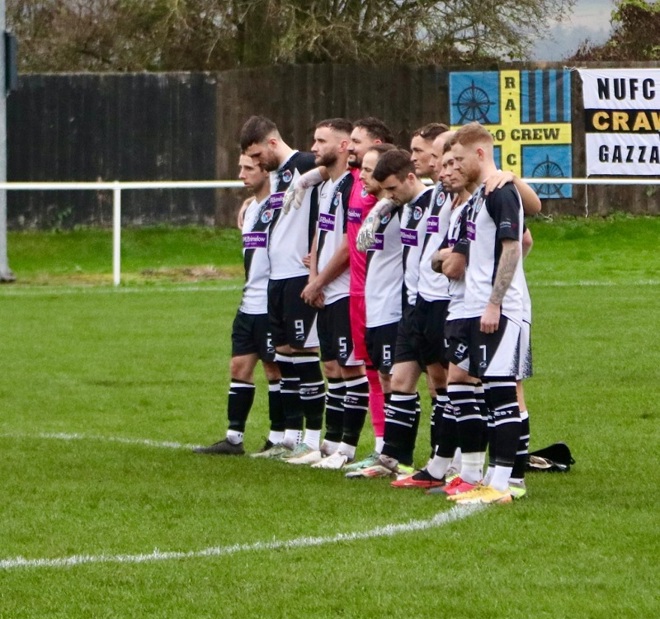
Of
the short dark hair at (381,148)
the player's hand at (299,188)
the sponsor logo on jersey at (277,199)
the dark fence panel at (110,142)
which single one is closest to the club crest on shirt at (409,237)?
the short dark hair at (381,148)

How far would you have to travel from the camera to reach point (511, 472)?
756 centimetres

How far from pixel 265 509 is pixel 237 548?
2.88 ft

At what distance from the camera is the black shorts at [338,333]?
8.76m

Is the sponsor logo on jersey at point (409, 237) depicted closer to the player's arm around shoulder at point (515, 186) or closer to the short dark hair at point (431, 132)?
the short dark hair at point (431, 132)

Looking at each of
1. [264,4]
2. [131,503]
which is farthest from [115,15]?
[131,503]

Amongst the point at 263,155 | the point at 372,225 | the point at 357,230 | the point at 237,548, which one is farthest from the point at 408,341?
the point at 237,548

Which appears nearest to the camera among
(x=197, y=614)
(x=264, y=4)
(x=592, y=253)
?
(x=197, y=614)

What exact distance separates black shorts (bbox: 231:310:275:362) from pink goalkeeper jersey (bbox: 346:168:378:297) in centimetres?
79

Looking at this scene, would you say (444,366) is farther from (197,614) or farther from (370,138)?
(197,614)

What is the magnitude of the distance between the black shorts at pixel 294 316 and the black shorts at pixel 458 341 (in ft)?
5.38

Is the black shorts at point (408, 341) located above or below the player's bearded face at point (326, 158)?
below

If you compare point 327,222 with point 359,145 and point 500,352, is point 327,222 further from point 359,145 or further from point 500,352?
point 500,352

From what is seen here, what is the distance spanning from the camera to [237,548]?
21.3 ft

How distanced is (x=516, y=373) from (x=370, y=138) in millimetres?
1896
